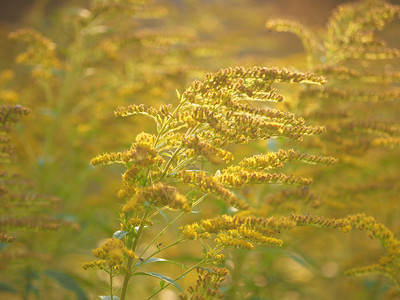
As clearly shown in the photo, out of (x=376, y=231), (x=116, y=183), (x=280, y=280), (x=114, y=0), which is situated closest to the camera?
(x=376, y=231)

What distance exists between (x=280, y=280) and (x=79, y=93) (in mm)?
1999

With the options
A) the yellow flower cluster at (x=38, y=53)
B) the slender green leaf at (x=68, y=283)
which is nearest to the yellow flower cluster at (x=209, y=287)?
the slender green leaf at (x=68, y=283)

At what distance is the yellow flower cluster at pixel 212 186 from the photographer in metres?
1.16

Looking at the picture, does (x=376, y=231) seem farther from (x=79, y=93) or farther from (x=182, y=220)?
(x=79, y=93)

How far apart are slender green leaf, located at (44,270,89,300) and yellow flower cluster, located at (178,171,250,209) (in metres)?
1.13

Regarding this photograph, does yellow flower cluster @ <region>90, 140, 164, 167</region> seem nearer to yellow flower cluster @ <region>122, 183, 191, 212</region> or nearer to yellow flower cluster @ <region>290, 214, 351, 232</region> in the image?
yellow flower cluster @ <region>122, 183, 191, 212</region>

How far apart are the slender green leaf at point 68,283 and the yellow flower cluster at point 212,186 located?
1125 mm

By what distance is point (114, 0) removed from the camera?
2750 millimetres

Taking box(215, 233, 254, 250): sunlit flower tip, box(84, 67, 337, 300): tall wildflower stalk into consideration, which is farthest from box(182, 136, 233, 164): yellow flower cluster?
box(215, 233, 254, 250): sunlit flower tip

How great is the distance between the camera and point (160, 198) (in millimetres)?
1181

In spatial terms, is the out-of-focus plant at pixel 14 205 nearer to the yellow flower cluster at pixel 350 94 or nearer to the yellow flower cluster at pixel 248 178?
the yellow flower cluster at pixel 248 178

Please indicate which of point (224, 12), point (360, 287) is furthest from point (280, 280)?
point (224, 12)

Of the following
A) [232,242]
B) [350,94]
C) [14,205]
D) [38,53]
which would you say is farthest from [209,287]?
[38,53]

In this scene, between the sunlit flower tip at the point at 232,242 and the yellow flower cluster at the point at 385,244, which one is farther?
the yellow flower cluster at the point at 385,244
